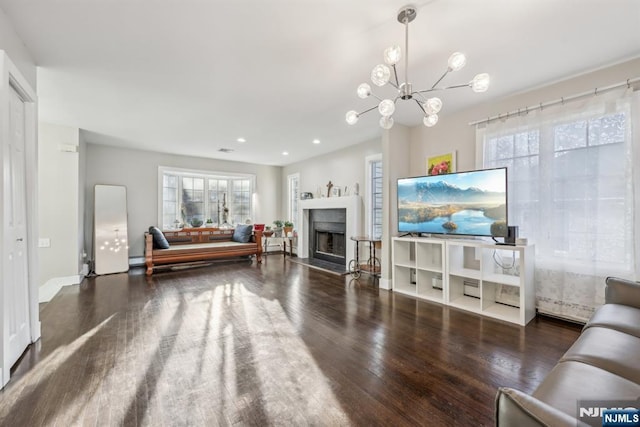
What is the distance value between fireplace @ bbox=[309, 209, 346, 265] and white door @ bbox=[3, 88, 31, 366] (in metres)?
4.56

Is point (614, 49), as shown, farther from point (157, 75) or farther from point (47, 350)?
point (47, 350)

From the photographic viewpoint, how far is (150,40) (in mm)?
2225

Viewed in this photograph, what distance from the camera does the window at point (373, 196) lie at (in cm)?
520

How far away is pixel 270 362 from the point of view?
2102mm

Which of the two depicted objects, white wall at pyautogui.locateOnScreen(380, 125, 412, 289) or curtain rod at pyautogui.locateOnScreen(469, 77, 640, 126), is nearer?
curtain rod at pyautogui.locateOnScreen(469, 77, 640, 126)

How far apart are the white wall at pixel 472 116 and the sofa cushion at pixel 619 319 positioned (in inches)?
83.9

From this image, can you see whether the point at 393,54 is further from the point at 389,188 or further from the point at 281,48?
the point at 389,188

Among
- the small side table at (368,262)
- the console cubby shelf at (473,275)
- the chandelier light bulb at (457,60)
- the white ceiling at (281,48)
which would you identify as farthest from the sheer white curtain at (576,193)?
the small side table at (368,262)

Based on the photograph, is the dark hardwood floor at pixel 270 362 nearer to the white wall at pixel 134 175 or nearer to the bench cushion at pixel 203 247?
the bench cushion at pixel 203 247

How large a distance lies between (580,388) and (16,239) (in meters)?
3.53

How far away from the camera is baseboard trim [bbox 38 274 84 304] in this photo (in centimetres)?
372

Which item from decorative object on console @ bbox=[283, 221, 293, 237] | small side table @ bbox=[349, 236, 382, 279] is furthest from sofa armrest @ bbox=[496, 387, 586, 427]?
decorative object on console @ bbox=[283, 221, 293, 237]

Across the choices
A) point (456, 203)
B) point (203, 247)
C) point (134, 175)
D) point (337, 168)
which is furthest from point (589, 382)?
point (134, 175)

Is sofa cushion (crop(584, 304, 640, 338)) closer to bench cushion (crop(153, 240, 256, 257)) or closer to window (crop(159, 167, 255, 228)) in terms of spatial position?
bench cushion (crop(153, 240, 256, 257))
